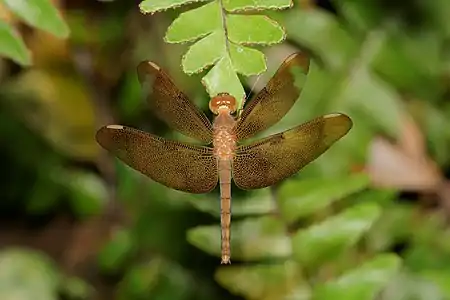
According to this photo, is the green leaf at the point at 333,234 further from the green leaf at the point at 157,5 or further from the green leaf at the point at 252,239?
the green leaf at the point at 157,5

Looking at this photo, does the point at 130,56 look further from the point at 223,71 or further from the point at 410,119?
the point at 223,71

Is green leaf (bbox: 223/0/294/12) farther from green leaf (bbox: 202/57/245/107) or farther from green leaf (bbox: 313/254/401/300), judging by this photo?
green leaf (bbox: 313/254/401/300)

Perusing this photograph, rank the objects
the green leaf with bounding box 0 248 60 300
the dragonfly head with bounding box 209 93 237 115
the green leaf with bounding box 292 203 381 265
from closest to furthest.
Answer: the dragonfly head with bounding box 209 93 237 115 → the green leaf with bounding box 292 203 381 265 → the green leaf with bounding box 0 248 60 300

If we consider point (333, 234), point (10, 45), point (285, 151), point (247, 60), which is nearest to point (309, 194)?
point (333, 234)

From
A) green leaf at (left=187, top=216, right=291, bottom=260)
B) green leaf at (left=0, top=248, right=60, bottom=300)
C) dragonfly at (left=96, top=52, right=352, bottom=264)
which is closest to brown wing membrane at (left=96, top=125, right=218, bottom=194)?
dragonfly at (left=96, top=52, right=352, bottom=264)

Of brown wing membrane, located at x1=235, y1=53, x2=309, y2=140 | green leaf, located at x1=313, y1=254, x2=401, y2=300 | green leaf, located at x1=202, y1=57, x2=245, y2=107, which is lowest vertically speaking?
green leaf, located at x1=313, y1=254, x2=401, y2=300
